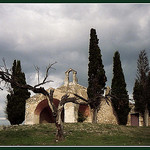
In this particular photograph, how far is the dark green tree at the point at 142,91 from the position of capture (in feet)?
77.8

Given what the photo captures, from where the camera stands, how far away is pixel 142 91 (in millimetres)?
24172

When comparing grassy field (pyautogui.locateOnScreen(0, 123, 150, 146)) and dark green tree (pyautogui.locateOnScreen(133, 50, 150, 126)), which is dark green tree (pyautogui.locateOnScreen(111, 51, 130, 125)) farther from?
grassy field (pyautogui.locateOnScreen(0, 123, 150, 146))

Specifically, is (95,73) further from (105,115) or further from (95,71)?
(105,115)

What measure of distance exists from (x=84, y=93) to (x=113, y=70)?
167 inches

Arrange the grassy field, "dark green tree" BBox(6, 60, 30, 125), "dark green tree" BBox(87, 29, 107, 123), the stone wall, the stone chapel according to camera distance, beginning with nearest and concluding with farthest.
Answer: the grassy field
"dark green tree" BBox(87, 29, 107, 123)
the stone chapel
the stone wall
"dark green tree" BBox(6, 60, 30, 125)

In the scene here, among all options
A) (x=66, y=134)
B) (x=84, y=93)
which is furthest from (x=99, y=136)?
(x=84, y=93)

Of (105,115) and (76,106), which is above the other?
(76,106)

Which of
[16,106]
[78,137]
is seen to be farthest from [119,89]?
[16,106]

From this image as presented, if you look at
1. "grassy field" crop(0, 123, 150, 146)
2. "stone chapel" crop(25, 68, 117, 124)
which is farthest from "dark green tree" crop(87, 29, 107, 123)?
"grassy field" crop(0, 123, 150, 146)

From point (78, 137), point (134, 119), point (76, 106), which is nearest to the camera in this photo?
point (78, 137)

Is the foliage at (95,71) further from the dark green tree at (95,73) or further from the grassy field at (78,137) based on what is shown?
the grassy field at (78,137)

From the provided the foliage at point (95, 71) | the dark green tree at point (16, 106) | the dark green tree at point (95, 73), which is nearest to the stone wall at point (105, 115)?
the dark green tree at point (95, 73)

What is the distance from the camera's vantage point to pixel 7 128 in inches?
720

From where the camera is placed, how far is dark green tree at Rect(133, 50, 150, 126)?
77.8 ft
